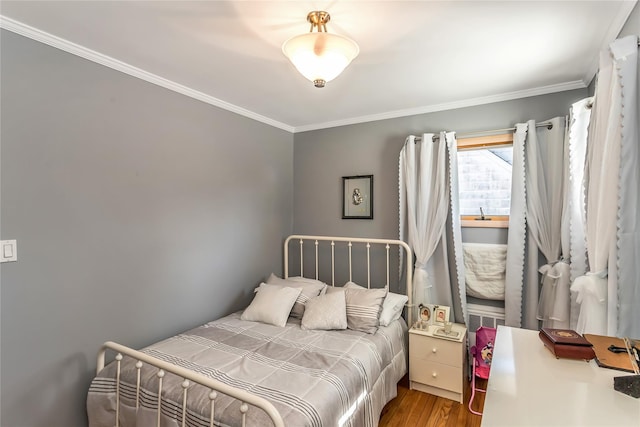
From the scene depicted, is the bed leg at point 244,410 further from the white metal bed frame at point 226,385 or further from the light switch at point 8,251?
the light switch at point 8,251

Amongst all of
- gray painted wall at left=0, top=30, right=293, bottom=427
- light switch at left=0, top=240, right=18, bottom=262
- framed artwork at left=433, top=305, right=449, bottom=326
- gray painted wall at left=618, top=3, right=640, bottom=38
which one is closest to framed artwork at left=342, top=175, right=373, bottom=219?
framed artwork at left=433, top=305, right=449, bottom=326

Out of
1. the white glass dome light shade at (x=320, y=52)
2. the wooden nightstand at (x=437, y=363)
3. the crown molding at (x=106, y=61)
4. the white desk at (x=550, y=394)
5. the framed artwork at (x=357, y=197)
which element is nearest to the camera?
the white desk at (x=550, y=394)

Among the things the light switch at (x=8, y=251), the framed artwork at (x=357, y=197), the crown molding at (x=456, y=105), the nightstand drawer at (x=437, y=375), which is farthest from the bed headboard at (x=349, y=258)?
the light switch at (x=8, y=251)

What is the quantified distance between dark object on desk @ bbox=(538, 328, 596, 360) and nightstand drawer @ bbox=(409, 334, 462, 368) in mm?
1085

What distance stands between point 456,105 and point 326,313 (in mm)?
2097

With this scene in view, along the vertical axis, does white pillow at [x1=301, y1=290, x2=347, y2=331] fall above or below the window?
below

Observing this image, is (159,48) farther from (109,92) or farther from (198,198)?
(198,198)

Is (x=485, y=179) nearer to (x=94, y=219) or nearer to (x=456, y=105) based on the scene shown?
(x=456, y=105)

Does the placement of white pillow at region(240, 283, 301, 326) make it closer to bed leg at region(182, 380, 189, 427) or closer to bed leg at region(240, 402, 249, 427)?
bed leg at region(182, 380, 189, 427)

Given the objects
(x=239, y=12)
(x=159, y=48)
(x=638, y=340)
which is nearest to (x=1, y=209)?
(x=159, y=48)

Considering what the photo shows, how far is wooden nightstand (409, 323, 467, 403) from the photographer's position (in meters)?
2.40

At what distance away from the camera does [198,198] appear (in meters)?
2.62

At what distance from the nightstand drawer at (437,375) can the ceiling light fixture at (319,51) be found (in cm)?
222

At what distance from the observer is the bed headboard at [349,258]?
2988 mm
